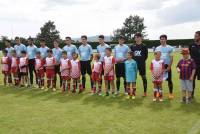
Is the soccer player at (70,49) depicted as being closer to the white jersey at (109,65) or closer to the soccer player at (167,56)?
the white jersey at (109,65)

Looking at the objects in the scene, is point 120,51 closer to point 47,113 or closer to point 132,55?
point 132,55

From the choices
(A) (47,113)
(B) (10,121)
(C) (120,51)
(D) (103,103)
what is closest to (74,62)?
(C) (120,51)

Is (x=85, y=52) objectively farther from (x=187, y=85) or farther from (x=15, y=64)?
(x=187, y=85)

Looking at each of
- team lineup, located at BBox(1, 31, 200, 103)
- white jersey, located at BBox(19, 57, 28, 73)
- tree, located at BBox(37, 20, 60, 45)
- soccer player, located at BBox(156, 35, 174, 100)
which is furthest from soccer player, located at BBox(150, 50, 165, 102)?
tree, located at BBox(37, 20, 60, 45)

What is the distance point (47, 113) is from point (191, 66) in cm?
436

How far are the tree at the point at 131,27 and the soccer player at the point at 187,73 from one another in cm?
9284

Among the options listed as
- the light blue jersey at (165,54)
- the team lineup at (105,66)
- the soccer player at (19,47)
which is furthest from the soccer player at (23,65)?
the light blue jersey at (165,54)

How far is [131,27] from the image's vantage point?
106 metres

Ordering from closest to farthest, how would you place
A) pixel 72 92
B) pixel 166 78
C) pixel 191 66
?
pixel 191 66 → pixel 166 78 → pixel 72 92

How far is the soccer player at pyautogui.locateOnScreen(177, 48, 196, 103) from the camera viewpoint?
1069 cm

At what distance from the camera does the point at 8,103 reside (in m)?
11.1

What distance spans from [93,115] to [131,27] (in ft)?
321

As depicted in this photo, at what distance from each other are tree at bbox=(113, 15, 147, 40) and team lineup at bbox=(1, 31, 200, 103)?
89170 millimetres

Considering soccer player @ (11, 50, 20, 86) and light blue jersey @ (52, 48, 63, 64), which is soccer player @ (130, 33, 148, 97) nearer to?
light blue jersey @ (52, 48, 63, 64)
